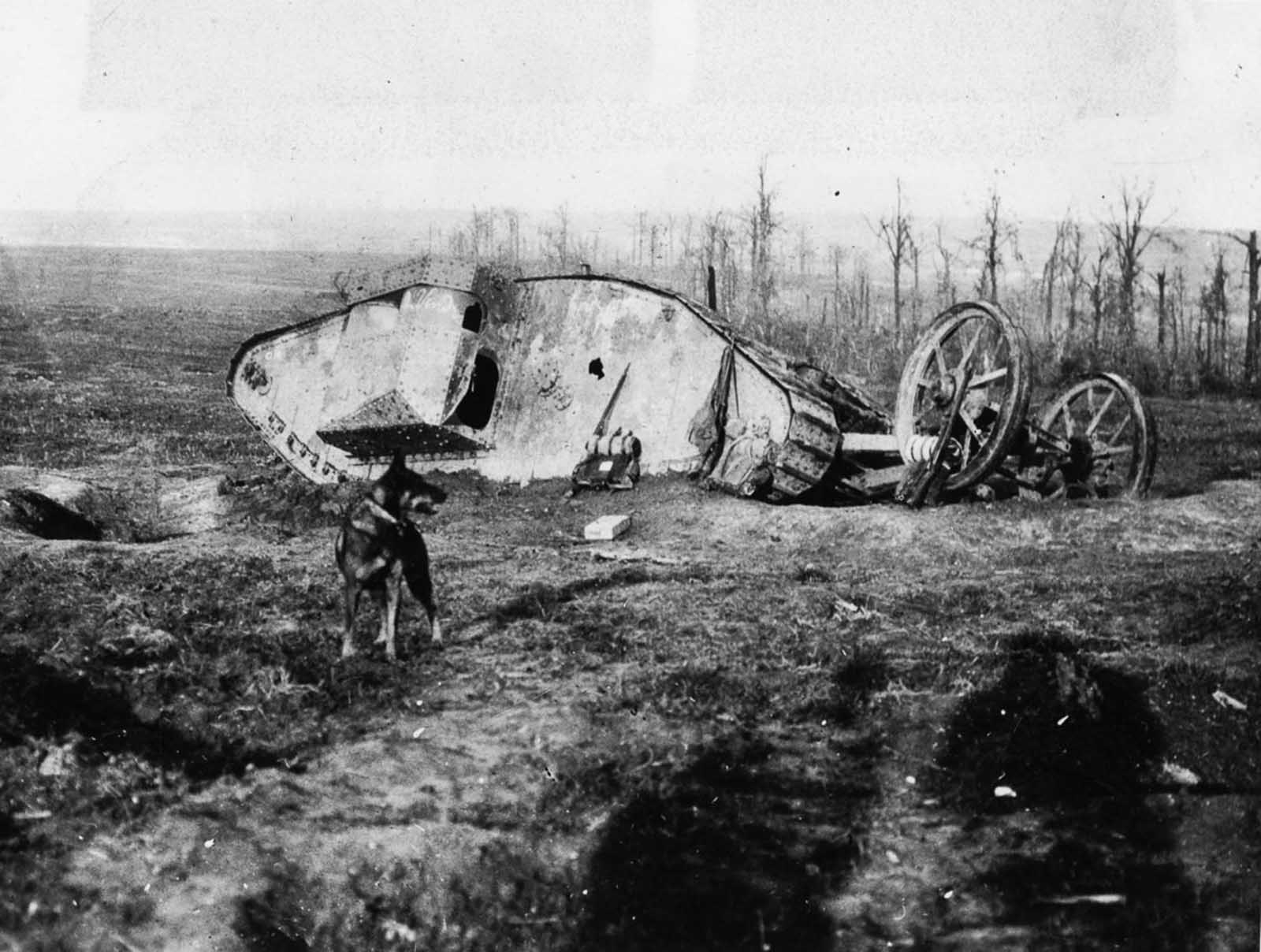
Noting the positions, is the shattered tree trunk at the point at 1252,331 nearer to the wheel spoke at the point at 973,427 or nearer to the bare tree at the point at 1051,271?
the bare tree at the point at 1051,271

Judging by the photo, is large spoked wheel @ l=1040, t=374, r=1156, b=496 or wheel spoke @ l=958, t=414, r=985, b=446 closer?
wheel spoke @ l=958, t=414, r=985, b=446

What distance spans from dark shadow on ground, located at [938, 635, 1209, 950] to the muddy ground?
2 centimetres

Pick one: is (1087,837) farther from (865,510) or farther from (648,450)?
(648,450)

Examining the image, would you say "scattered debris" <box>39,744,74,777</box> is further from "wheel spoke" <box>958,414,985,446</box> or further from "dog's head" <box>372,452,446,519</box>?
"wheel spoke" <box>958,414,985,446</box>

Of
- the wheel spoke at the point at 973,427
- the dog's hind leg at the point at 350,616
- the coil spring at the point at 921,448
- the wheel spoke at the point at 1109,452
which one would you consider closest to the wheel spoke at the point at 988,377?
the wheel spoke at the point at 973,427

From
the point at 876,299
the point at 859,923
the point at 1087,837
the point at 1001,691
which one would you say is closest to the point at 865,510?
the point at 1001,691

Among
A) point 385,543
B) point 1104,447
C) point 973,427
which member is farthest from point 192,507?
point 1104,447

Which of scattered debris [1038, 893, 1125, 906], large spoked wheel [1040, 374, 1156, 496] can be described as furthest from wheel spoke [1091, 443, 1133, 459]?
scattered debris [1038, 893, 1125, 906]

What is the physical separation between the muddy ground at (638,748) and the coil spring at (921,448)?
112 centimetres

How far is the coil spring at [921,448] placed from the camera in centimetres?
941

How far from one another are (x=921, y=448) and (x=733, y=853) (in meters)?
5.80

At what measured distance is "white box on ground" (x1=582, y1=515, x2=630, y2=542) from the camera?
348 inches

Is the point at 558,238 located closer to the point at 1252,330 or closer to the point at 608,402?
the point at 608,402

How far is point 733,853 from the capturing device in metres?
4.36
